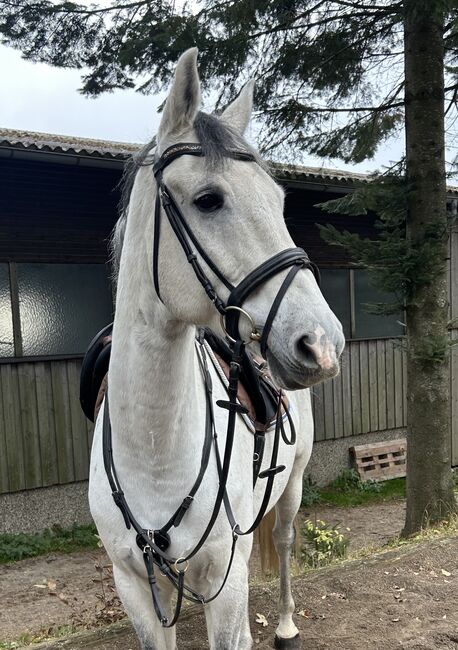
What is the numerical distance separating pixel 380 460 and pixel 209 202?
24.4 ft

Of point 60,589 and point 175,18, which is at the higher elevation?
point 175,18

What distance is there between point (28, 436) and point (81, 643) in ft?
10.3

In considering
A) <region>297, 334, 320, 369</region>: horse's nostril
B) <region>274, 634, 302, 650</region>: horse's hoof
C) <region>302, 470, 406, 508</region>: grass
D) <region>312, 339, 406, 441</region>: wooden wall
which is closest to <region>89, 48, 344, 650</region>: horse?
<region>297, 334, 320, 369</region>: horse's nostril

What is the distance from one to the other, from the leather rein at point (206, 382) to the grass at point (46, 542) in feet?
11.8

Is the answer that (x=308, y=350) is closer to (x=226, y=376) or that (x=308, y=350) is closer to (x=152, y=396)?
(x=152, y=396)

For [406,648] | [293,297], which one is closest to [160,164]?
[293,297]

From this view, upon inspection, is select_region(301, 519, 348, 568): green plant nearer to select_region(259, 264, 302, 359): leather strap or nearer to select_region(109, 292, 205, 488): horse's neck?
select_region(109, 292, 205, 488): horse's neck

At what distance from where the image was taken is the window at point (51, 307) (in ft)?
18.3

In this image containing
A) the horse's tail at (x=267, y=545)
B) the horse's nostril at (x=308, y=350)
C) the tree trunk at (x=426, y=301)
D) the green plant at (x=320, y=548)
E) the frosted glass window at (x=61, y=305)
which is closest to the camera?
the horse's nostril at (x=308, y=350)

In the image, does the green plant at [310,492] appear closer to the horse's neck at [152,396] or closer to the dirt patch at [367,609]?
the dirt patch at [367,609]

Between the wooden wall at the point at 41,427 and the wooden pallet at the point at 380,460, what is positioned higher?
the wooden wall at the point at 41,427

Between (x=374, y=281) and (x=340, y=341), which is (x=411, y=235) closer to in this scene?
(x=374, y=281)

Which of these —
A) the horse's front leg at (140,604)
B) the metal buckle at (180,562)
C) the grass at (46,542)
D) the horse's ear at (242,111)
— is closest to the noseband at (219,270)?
the horse's ear at (242,111)

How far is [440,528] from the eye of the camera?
16.0 feet
